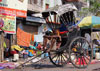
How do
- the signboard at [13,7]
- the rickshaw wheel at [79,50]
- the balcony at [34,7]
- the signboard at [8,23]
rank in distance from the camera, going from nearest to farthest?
the rickshaw wheel at [79,50] < the signboard at [8,23] < the signboard at [13,7] < the balcony at [34,7]

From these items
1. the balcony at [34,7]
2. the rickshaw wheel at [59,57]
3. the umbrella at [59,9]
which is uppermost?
the balcony at [34,7]

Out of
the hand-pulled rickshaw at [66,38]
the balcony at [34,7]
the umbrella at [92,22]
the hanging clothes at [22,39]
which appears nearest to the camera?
the hand-pulled rickshaw at [66,38]

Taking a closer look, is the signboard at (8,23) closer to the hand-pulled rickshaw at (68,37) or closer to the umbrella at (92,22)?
the hand-pulled rickshaw at (68,37)

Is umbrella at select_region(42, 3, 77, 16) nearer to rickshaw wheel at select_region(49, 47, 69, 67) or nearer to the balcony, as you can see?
rickshaw wheel at select_region(49, 47, 69, 67)

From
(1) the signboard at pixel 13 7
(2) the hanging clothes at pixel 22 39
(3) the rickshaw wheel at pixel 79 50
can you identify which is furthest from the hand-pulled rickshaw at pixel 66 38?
(2) the hanging clothes at pixel 22 39

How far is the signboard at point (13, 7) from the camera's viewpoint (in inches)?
482

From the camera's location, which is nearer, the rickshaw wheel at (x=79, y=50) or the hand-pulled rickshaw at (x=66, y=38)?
the hand-pulled rickshaw at (x=66, y=38)

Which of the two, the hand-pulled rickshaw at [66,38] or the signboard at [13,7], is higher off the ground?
the signboard at [13,7]

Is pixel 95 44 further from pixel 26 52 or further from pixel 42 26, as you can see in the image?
pixel 42 26

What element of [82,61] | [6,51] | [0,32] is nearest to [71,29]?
[82,61]

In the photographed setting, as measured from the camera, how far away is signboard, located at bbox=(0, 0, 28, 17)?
40.2ft

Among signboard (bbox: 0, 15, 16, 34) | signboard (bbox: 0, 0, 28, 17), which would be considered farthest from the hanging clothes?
signboard (bbox: 0, 15, 16, 34)

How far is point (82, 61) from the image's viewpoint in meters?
8.58

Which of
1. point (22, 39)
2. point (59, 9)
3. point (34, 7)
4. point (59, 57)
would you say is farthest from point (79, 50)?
point (34, 7)
